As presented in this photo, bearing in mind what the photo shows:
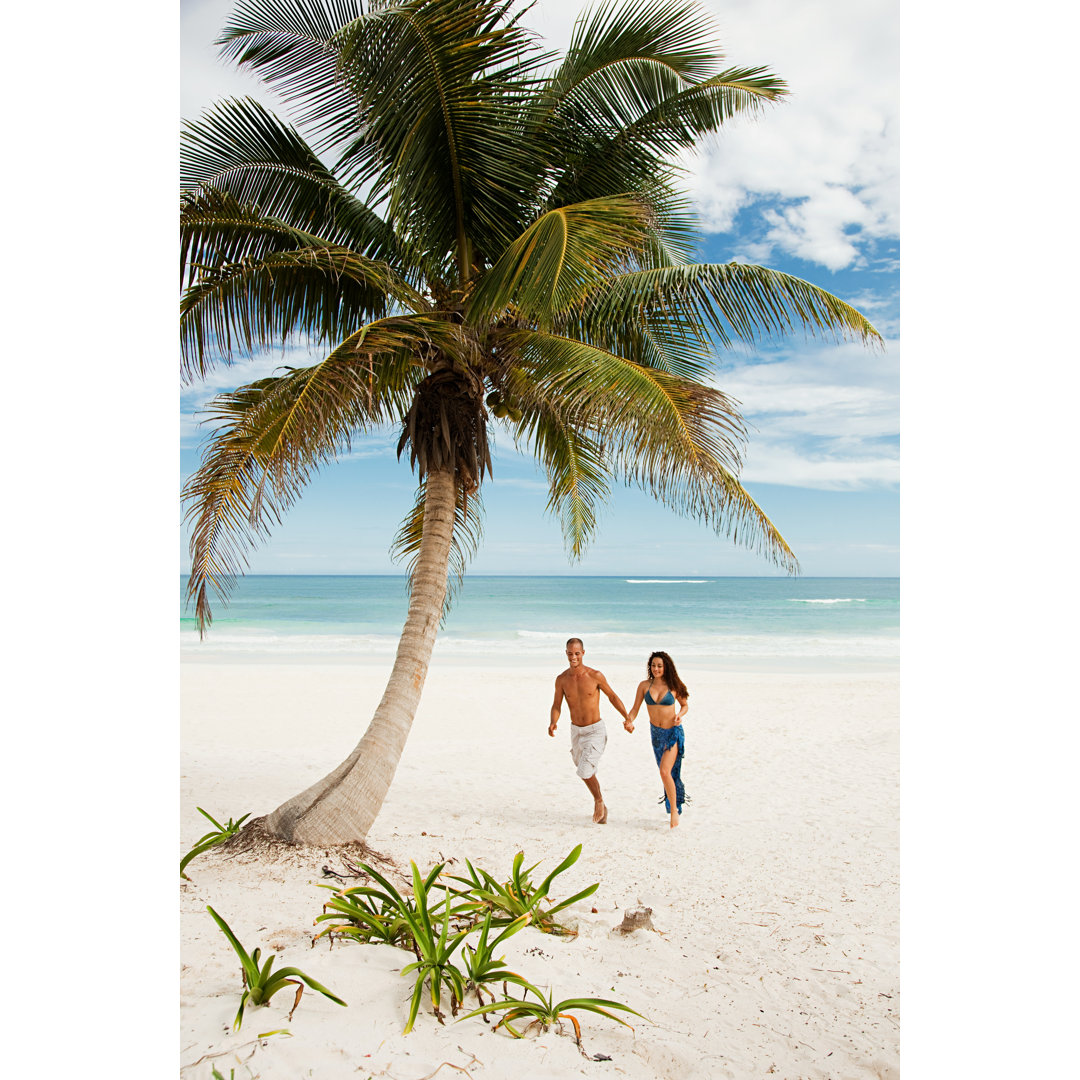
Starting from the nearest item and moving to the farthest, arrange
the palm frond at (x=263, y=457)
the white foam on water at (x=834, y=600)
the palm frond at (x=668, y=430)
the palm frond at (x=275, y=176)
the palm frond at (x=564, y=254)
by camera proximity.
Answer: the palm frond at (x=564, y=254), the palm frond at (x=263, y=457), the palm frond at (x=668, y=430), the palm frond at (x=275, y=176), the white foam on water at (x=834, y=600)

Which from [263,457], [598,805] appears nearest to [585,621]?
[598,805]

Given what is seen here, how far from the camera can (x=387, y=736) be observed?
5160 millimetres

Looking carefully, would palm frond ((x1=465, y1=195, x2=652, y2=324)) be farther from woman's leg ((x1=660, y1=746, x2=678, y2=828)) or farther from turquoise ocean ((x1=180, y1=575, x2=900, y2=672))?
turquoise ocean ((x1=180, y1=575, x2=900, y2=672))

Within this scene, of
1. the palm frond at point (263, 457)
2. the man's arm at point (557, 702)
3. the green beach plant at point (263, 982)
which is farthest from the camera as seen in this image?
the man's arm at point (557, 702)

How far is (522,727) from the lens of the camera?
39.9ft

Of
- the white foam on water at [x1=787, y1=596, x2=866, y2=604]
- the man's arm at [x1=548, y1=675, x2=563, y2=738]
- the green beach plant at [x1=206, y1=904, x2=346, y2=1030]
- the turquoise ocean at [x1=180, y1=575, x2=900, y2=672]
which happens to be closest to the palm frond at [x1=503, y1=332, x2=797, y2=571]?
the man's arm at [x1=548, y1=675, x2=563, y2=738]

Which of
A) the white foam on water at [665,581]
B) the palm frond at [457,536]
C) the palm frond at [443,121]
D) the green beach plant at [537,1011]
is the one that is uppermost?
the palm frond at [443,121]

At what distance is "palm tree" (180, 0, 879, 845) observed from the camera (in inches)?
165

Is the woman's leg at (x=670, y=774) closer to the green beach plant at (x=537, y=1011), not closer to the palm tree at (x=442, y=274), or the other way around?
the palm tree at (x=442, y=274)

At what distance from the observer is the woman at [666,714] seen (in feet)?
20.5

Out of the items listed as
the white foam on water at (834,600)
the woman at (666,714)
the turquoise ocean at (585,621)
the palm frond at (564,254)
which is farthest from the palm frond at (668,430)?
the white foam on water at (834,600)

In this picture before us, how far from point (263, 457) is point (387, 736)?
87.7 inches

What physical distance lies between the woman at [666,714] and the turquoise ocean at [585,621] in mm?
13290
